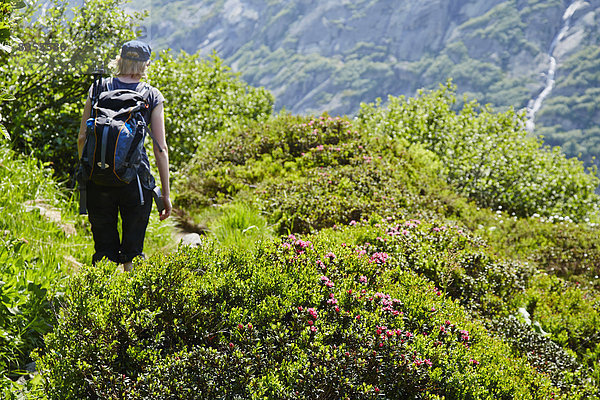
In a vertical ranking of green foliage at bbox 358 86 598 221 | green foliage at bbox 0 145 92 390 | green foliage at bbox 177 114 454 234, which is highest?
green foliage at bbox 0 145 92 390

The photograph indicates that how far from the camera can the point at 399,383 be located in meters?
2.81

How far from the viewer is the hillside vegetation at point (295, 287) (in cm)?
257

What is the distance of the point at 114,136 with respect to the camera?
10.7ft

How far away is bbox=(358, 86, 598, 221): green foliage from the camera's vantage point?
1188 cm

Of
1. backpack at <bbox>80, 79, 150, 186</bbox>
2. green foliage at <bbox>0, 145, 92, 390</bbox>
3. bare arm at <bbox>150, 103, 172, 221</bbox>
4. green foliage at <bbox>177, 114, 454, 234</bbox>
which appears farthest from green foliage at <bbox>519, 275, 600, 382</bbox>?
green foliage at <bbox>0, 145, 92, 390</bbox>

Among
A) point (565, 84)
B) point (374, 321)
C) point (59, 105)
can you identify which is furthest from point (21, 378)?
point (565, 84)

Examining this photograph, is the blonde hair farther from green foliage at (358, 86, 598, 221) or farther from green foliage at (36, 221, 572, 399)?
green foliage at (358, 86, 598, 221)

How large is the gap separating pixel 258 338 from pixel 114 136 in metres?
1.71

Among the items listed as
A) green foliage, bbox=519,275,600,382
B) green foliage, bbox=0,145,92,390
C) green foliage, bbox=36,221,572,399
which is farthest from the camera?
green foliage, bbox=519,275,600,382

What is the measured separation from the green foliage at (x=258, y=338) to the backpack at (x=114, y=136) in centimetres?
73

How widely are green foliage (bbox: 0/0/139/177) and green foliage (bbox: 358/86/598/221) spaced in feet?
21.3

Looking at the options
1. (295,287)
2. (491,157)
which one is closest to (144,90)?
(295,287)

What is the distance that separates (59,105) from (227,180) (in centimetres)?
260

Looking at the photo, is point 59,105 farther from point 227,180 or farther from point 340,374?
point 340,374
